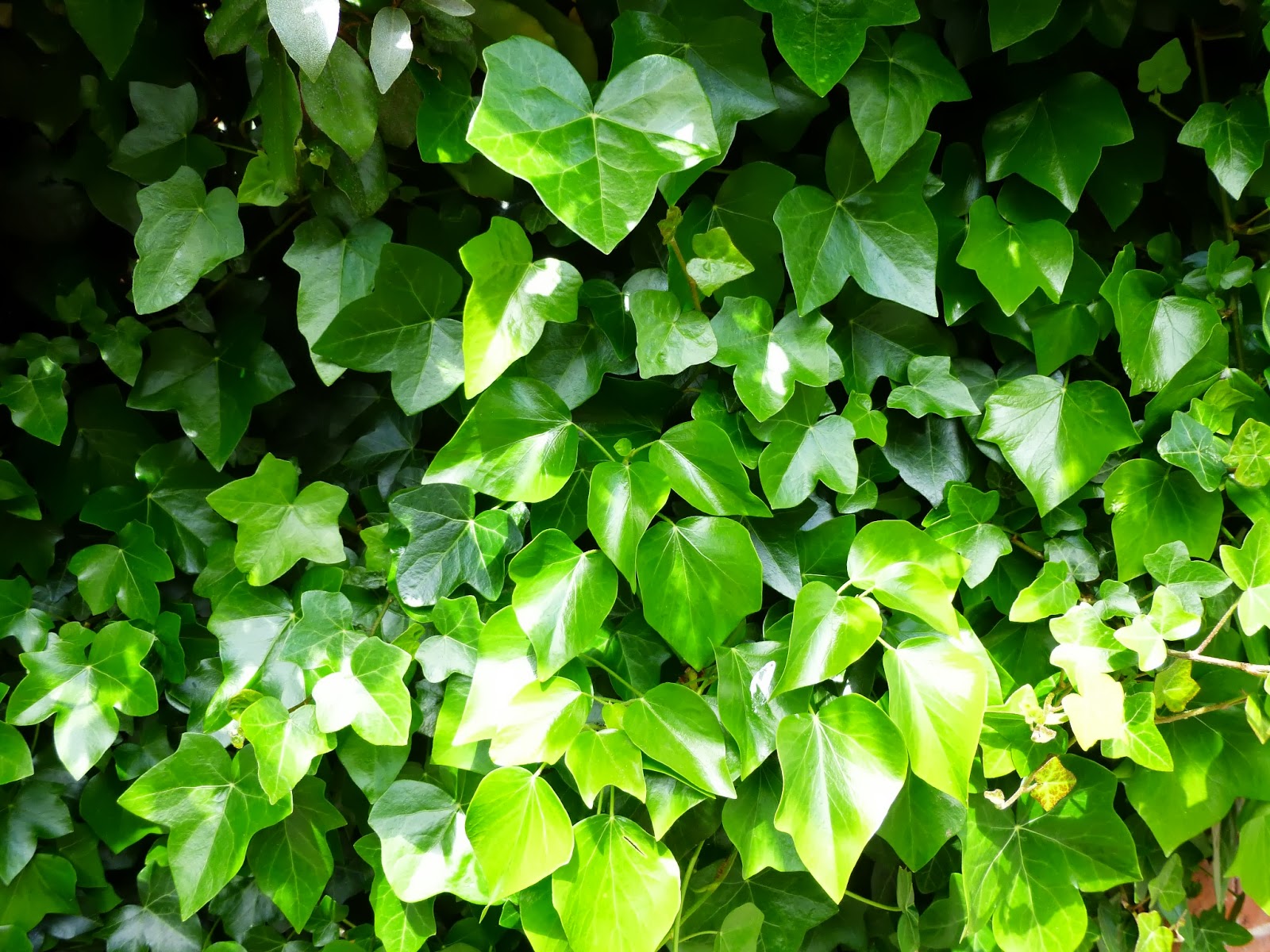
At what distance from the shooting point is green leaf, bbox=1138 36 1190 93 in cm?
73

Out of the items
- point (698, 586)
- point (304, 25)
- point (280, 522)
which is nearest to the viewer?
point (304, 25)

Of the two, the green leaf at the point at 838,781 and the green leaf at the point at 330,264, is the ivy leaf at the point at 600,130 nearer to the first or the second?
the green leaf at the point at 330,264

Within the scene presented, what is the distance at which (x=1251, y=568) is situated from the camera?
2.29ft

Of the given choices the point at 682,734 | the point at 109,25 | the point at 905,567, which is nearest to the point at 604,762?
the point at 682,734

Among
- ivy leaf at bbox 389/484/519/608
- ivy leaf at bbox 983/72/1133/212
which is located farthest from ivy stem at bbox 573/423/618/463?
ivy leaf at bbox 983/72/1133/212

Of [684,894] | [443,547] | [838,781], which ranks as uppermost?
[443,547]

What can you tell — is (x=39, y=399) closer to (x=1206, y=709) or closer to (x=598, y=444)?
(x=598, y=444)

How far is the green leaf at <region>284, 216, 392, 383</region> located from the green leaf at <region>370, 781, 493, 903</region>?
1.29 ft

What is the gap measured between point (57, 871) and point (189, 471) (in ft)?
1.46

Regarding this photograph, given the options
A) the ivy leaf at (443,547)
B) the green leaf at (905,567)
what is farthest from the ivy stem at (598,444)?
the green leaf at (905,567)

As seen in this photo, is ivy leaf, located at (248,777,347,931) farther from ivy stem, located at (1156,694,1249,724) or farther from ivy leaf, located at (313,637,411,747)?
ivy stem, located at (1156,694,1249,724)

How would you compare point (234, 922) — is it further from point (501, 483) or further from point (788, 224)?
point (788, 224)

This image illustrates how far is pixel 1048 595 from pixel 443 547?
1.80 feet

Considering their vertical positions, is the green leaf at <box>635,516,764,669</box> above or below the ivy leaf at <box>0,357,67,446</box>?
below
